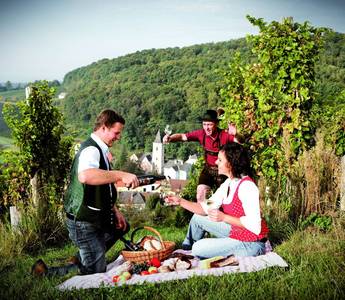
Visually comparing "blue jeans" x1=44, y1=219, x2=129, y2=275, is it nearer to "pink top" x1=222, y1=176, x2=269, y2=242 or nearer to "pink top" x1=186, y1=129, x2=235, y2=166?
"pink top" x1=222, y1=176, x2=269, y2=242

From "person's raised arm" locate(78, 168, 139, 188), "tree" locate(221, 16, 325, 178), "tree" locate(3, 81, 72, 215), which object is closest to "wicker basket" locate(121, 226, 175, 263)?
"person's raised arm" locate(78, 168, 139, 188)

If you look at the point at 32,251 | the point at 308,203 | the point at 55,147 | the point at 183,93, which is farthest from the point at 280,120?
the point at 183,93

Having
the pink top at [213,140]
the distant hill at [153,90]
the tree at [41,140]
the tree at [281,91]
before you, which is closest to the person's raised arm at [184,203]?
the pink top at [213,140]

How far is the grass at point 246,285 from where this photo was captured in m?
2.95

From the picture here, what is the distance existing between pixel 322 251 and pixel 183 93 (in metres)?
55.2

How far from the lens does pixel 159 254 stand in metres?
3.88

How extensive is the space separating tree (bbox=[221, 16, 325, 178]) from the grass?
2238 mm

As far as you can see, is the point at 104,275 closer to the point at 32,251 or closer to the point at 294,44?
the point at 32,251

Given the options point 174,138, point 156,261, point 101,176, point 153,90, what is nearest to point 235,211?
point 156,261

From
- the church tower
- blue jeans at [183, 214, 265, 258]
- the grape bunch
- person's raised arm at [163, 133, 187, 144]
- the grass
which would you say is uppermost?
person's raised arm at [163, 133, 187, 144]

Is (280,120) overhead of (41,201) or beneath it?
overhead

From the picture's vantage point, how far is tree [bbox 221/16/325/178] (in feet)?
18.8

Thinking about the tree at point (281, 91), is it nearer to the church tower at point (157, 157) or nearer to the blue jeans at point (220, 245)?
the blue jeans at point (220, 245)

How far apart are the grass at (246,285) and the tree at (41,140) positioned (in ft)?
7.47
